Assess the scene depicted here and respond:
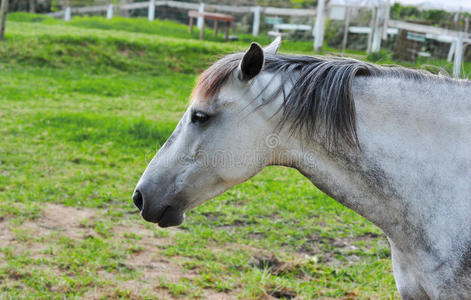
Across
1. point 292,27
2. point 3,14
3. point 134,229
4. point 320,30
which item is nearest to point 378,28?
point 320,30

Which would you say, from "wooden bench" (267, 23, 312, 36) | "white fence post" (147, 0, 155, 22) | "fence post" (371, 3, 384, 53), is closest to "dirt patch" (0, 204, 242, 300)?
"fence post" (371, 3, 384, 53)

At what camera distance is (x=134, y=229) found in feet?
15.4

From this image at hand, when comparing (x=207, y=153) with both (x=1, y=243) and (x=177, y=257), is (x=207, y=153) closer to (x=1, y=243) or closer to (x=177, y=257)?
(x=177, y=257)

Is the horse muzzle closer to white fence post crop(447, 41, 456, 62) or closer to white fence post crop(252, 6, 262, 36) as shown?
white fence post crop(447, 41, 456, 62)

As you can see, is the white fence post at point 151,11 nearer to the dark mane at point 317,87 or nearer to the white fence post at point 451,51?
the white fence post at point 451,51

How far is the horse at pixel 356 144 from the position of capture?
6.46 feet

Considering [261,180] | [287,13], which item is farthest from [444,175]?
[287,13]

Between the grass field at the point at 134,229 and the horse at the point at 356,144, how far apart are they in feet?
2.34

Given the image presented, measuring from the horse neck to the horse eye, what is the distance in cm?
42

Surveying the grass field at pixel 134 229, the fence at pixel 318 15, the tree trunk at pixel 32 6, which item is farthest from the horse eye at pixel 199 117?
the tree trunk at pixel 32 6

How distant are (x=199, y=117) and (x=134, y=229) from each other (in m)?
2.80

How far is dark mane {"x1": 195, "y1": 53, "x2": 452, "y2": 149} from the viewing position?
200 centimetres

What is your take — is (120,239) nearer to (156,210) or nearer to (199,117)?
(156,210)

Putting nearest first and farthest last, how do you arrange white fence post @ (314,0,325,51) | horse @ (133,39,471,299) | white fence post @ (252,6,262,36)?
horse @ (133,39,471,299), white fence post @ (314,0,325,51), white fence post @ (252,6,262,36)
